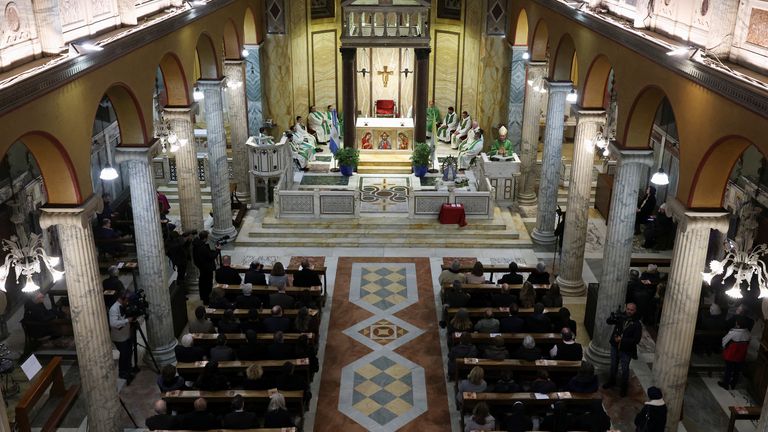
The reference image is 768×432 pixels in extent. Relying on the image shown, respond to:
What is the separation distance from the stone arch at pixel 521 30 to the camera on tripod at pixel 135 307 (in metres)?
13.2

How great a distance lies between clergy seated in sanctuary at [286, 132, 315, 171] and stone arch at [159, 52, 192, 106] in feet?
26.1

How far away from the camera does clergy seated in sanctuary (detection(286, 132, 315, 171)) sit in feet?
74.4

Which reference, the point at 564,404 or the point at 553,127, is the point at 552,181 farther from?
the point at 564,404

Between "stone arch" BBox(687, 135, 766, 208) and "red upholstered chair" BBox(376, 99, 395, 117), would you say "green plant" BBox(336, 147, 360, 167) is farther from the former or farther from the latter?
"stone arch" BBox(687, 135, 766, 208)

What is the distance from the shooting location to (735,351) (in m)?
12.0

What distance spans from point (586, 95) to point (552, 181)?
12.7ft

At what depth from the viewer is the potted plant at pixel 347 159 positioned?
22062mm

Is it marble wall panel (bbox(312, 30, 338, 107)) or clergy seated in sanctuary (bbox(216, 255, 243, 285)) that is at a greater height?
marble wall panel (bbox(312, 30, 338, 107))

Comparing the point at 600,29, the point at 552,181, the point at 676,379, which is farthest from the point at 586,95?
the point at 676,379

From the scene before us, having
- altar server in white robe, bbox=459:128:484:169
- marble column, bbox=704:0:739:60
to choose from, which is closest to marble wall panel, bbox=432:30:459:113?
altar server in white robe, bbox=459:128:484:169

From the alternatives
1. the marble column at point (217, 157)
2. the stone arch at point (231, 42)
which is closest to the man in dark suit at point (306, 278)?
the marble column at point (217, 157)

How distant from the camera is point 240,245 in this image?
1833 cm

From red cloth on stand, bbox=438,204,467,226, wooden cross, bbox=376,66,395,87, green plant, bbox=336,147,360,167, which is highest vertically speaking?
wooden cross, bbox=376,66,395,87

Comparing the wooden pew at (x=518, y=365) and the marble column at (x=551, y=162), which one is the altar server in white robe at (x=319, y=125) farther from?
the wooden pew at (x=518, y=365)
